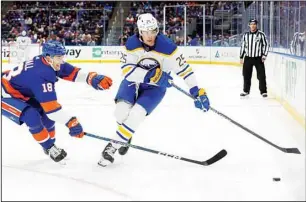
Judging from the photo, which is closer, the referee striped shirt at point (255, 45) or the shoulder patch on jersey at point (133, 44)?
the shoulder patch on jersey at point (133, 44)

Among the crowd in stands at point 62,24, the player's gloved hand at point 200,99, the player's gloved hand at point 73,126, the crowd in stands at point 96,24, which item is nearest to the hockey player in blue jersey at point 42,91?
the player's gloved hand at point 73,126

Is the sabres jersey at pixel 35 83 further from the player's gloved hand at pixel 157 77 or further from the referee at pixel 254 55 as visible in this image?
the referee at pixel 254 55

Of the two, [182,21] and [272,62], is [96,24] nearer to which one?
[182,21]

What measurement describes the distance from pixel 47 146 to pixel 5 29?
12.7 metres

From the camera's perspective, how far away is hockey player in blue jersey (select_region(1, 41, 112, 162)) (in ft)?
9.23

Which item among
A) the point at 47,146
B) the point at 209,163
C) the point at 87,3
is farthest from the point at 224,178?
the point at 87,3

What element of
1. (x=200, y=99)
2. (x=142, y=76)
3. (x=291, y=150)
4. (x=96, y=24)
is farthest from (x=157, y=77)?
(x=96, y=24)

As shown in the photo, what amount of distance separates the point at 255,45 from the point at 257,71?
32cm

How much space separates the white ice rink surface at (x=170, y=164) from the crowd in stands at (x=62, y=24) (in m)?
9.68

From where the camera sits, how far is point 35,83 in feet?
9.24

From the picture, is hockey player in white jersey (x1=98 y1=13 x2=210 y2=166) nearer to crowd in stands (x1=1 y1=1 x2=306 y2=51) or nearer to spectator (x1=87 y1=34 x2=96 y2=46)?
crowd in stands (x1=1 y1=1 x2=306 y2=51)

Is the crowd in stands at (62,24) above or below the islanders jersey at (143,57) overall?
above

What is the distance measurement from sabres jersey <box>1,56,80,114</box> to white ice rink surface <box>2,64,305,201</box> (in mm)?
402

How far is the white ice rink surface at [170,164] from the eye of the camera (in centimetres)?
247
